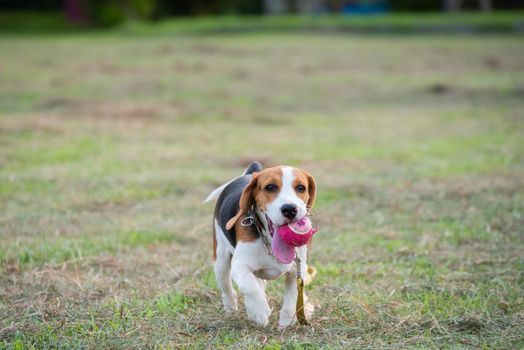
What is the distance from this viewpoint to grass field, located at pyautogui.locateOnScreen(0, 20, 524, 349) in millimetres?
5371

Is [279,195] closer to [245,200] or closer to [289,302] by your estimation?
[245,200]

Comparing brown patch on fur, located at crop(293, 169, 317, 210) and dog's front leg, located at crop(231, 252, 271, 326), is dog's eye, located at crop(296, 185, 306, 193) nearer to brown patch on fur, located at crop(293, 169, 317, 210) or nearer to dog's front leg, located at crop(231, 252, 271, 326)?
brown patch on fur, located at crop(293, 169, 317, 210)

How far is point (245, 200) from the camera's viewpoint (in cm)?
524

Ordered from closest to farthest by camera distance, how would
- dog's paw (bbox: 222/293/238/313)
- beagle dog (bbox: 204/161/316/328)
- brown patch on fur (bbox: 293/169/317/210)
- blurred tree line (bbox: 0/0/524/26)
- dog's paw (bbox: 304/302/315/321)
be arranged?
beagle dog (bbox: 204/161/316/328) < brown patch on fur (bbox: 293/169/317/210) < dog's paw (bbox: 304/302/315/321) < dog's paw (bbox: 222/293/238/313) < blurred tree line (bbox: 0/0/524/26)

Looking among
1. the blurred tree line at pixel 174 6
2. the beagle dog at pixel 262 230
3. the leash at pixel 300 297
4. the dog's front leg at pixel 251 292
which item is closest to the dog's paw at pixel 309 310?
the beagle dog at pixel 262 230

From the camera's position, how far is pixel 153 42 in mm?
35000

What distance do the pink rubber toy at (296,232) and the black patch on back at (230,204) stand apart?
1.93ft

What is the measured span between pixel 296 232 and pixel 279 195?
0.28m

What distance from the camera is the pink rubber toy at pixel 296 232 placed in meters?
4.92

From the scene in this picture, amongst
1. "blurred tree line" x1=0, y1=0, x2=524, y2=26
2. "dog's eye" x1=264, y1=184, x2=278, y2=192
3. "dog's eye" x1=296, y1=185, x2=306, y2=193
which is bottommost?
"blurred tree line" x1=0, y1=0, x2=524, y2=26

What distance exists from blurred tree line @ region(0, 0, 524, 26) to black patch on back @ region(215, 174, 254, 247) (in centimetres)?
4190

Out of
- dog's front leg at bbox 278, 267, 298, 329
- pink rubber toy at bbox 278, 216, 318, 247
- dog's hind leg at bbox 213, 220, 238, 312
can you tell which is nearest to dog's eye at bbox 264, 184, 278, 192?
pink rubber toy at bbox 278, 216, 318, 247

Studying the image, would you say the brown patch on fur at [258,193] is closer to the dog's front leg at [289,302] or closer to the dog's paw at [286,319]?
the dog's front leg at [289,302]

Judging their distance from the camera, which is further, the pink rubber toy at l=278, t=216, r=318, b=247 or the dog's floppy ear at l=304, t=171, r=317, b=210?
the dog's floppy ear at l=304, t=171, r=317, b=210
